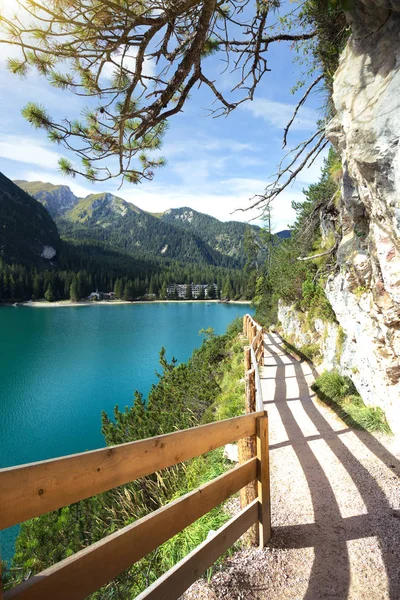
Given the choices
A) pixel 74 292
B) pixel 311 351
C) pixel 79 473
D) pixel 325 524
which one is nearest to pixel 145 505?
pixel 325 524

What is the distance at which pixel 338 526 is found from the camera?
10.8 ft

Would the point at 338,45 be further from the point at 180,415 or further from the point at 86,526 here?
the point at 86,526

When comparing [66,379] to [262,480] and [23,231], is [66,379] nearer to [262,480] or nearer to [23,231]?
[262,480]

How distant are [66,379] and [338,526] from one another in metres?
25.7

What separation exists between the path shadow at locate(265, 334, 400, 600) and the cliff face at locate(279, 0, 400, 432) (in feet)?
3.25

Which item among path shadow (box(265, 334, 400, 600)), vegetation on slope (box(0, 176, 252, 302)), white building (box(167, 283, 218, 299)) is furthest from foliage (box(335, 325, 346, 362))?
white building (box(167, 283, 218, 299))

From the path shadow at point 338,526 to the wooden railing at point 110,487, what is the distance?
2.30 feet

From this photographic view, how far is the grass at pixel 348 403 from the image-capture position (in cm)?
568

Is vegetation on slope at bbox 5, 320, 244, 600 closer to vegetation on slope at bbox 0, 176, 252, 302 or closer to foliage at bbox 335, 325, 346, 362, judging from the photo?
foliage at bbox 335, 325, 346, 362

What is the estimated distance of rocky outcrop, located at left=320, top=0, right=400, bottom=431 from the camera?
11.1 ft

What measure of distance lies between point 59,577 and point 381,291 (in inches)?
187

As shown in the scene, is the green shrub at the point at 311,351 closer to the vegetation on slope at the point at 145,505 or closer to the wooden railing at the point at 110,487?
the vegetation on slope at the point at 145,505

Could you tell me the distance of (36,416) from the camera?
1889 centimetres

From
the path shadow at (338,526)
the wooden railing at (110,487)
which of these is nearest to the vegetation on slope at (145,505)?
the path shadow at (338,526)
